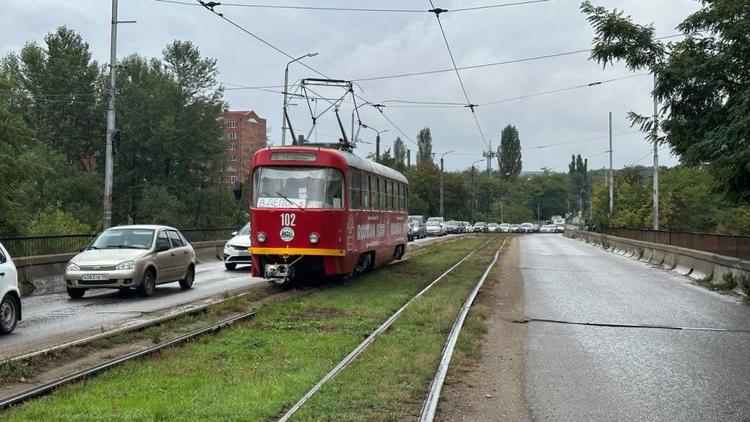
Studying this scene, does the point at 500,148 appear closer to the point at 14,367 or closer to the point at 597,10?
the point at 597,10

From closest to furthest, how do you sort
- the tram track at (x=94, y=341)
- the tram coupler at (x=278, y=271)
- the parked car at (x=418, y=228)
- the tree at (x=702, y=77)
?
the tram track at (x=94, y=341), the tree at (x=702, y=77), the tram coupler at (x=278, y=271), the parked car at (x=418, y=228)

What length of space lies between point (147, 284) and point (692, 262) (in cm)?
1664

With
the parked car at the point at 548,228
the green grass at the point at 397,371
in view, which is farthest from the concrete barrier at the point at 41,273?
the parked car at the point at 548,228

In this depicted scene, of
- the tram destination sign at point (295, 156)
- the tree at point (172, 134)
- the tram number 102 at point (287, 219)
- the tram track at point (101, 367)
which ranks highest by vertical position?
the tree at point (172, 134)

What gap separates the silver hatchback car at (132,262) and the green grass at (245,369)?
3.29 m

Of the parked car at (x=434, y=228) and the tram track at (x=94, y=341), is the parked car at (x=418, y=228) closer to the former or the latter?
the parked car at (x=434, y=228)

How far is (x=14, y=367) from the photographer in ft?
26.7

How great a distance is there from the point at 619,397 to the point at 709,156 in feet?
26.8

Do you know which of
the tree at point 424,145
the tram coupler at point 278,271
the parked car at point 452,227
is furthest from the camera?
the tree at point 424,145

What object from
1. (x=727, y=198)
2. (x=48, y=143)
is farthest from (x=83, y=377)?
(x=48, y=143)

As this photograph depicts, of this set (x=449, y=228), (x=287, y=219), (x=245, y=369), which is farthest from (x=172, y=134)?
(x=245, y=369)

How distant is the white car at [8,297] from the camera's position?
10914mm

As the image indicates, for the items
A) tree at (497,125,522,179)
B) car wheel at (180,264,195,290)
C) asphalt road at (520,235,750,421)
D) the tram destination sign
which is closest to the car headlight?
car wheel at (180,264,195,290)

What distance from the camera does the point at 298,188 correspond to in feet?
57.9
